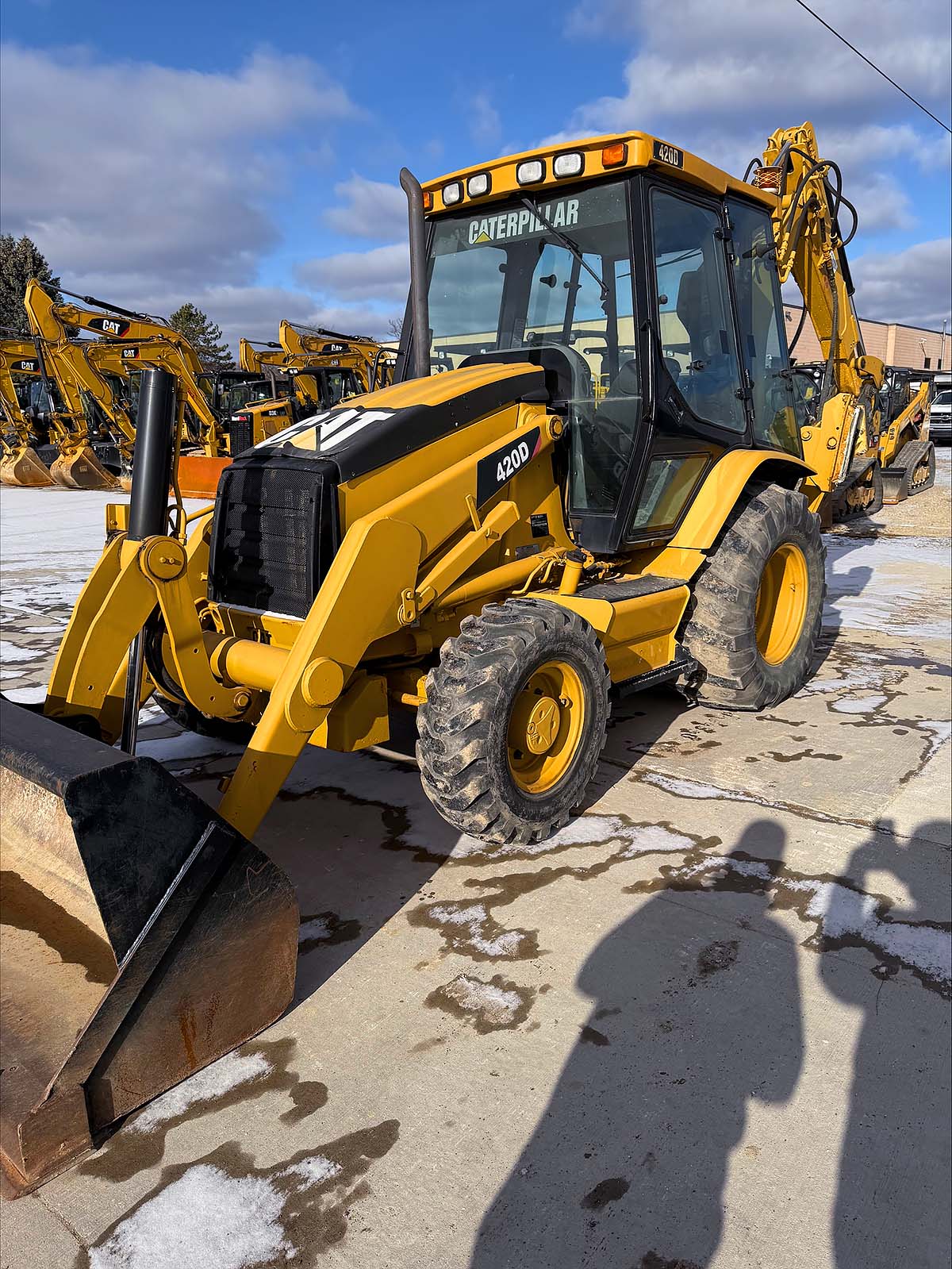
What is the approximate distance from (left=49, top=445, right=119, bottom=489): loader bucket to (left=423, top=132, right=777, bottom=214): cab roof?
16752mm

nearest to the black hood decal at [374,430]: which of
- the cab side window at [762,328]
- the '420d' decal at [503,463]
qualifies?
the '420d' decal at [503,463]

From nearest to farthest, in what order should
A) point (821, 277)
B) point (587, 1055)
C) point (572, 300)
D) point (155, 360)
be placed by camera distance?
point (587, 1055) < point (572, 300) < point (821, 277) < point (155, 360)

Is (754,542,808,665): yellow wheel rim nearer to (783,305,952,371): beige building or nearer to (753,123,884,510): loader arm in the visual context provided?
(753,123,884,510): loader arm

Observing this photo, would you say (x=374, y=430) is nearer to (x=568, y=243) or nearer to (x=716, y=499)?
(x=568, y=243)

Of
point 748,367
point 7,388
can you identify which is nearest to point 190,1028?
point 748,367

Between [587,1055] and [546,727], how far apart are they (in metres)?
1.39

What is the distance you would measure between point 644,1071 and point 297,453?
8.23 ft

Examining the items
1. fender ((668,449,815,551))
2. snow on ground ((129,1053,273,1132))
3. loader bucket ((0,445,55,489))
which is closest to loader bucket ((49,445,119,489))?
loader bucket ((0,445,55,489))

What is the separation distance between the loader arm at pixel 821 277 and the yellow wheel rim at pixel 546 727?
9.94 ft

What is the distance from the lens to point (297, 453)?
12.1 feet

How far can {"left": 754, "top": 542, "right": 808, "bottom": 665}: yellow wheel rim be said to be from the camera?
5383mm

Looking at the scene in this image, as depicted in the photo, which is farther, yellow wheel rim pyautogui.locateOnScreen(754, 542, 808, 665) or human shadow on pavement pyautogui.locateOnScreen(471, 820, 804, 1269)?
yellow wheel rim pyautogui.locateOnScreen(754, 542, 808, 665)

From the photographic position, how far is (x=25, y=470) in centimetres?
2011

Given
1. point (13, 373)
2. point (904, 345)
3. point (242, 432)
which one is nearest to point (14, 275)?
point (13, 373)
